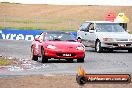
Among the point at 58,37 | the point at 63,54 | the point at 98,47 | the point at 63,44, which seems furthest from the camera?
the point at 98,47

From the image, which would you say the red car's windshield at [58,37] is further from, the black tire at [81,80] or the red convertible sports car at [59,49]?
the black tire at [81,80]

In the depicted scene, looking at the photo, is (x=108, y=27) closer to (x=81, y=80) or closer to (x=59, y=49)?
(x=59, y=49)

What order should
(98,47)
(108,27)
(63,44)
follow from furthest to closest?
(108,27) < (98,47) < (63,44)

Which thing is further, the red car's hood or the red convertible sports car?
the red car's hood

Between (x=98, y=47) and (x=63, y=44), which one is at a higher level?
(x=63, y=44)

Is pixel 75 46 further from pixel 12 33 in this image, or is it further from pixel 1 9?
pixel 1 9

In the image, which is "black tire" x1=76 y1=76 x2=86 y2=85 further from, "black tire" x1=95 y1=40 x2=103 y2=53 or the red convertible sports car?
"black tire" x1=95 y1=40 x2=103 y2=53

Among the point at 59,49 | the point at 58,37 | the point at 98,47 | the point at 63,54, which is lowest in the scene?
the point at 98,47

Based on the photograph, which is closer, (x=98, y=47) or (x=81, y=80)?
(x=81, y=80)

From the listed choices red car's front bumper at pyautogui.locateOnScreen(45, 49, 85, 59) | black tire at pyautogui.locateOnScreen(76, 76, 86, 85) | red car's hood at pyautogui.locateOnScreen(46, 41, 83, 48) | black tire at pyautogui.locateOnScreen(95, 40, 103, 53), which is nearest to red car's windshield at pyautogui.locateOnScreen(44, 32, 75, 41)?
red car's hood at pyautogui.locateOnScreen(46, 41, 83, 48)

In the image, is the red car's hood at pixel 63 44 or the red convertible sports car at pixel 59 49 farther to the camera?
the red car's hood at pixel 63 44

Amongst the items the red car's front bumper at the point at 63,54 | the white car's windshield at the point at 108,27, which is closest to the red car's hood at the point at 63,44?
the red car's front bumper at the point at 63,54

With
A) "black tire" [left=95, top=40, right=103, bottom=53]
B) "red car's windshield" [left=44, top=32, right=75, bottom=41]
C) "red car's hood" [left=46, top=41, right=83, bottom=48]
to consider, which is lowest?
"black tire" [left=95, top=40, right=103, bottom=53]

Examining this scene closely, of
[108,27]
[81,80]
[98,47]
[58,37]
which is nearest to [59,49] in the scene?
[58,37]
